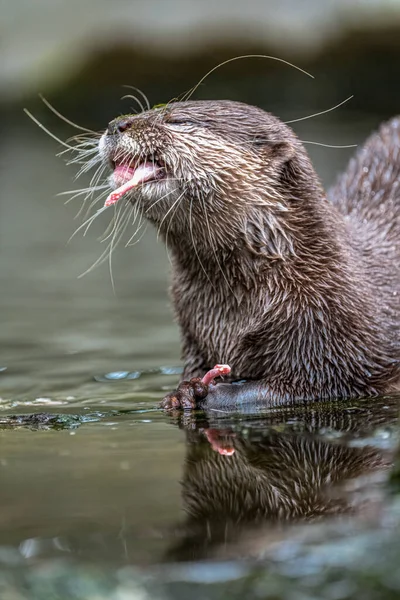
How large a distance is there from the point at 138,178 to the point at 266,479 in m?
1.30

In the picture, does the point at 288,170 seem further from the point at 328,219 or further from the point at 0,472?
the point at 0,472

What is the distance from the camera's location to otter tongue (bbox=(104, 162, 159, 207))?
12.2ft

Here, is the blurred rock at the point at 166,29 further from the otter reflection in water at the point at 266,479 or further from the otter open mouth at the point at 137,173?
the otter reflection in water at the point at 266,479

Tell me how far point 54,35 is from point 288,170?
11.0 metres

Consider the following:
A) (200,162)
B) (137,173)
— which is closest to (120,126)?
(137,173)

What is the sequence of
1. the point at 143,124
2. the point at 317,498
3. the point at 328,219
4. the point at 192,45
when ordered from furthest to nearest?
the point at 192,45
the point at 328,219
the point at 143,124
the point at 317,498

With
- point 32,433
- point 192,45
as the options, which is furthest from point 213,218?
point 192,45

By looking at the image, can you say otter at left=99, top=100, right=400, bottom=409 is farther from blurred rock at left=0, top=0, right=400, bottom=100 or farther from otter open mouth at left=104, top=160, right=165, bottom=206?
blurred rock at left=0, top=0, right=400, bottom=100

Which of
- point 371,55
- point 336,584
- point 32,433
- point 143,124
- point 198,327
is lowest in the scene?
point 336,584

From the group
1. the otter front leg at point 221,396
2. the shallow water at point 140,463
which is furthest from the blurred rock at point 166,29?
the otter front leg at point 221,396

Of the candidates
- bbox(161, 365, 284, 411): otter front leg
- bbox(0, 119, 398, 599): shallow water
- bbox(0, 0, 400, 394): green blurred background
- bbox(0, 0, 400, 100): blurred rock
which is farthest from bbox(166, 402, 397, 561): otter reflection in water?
bbox(0, 0, 400, 100): blurred rock

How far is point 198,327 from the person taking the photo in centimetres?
436

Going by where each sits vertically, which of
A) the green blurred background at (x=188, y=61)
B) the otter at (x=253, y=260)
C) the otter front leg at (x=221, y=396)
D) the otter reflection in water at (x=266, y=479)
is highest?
the green blurred background at (x=188, y=61)

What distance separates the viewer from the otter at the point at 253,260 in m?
3.94
